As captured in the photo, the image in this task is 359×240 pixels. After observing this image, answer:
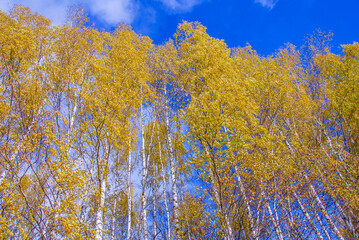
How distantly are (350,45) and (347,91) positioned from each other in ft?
13.3

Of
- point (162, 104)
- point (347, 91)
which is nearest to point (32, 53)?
point (162, 104)

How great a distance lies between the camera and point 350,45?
15.4 m

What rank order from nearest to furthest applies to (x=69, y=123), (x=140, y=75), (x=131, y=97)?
1. (x=69, y=123)
2. (x=131, y=97)
3. (x=140, y=75)

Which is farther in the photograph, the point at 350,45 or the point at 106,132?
the point at 350,45

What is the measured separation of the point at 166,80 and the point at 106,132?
652 cm

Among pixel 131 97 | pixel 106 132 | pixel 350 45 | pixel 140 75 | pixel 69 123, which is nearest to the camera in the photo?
pixel 106 132

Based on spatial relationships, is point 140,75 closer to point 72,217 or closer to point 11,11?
point 11,11

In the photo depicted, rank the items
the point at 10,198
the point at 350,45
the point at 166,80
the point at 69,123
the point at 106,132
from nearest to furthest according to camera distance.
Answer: the point at 10,198 < the point at 106,132 < the point at 69,123 < the point at 166,80 < the point at 350,45

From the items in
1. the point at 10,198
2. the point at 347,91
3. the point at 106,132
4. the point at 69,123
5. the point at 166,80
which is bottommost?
the point at 10,198

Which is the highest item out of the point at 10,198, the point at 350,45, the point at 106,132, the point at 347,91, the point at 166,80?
the point at 350,45

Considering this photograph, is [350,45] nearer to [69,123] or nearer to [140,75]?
[140,75]

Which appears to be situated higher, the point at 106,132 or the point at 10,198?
the point at 106,132

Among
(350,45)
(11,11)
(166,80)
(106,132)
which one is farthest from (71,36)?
(350,45)

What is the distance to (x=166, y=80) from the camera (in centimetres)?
1436
